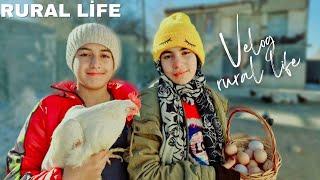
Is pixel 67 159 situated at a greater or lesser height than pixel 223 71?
lesser

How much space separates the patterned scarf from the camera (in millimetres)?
979

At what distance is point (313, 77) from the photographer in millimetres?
2318

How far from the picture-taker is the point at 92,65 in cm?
92

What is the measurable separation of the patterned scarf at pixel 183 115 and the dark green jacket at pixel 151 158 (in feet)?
0.08

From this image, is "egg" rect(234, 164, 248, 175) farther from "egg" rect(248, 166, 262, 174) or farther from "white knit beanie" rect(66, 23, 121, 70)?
"white knit beanie" rect(66, 23, 121, 70)

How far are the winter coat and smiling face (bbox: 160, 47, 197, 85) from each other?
151mm

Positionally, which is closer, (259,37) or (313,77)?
(259,37)

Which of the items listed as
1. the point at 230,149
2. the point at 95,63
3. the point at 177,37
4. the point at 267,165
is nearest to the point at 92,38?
the point at 95,63

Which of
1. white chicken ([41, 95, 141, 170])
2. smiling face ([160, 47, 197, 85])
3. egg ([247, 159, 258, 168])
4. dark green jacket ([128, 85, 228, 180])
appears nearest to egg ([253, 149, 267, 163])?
egg ([247, 159, 258, 168])

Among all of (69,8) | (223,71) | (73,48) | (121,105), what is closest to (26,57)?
(69,8)

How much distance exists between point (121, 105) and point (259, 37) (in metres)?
1.24

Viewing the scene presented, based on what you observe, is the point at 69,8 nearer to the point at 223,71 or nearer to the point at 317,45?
the point at 223,71

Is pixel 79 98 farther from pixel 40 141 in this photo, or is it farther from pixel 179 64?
pixel 179 64

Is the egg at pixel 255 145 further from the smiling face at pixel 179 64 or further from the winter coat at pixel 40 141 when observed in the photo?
the winter coat at pixel 40 141
